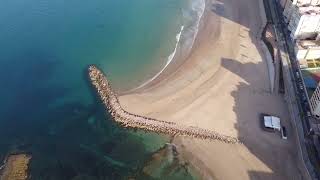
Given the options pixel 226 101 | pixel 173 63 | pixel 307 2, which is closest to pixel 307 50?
pixel 307 2

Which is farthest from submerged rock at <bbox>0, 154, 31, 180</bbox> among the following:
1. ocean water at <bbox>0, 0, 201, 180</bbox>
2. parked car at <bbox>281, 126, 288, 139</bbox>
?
parked car at <bbox>281, 126, 288, 139</bbox>

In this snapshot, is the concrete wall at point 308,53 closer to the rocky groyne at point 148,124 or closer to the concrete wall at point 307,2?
the concrete wall at point 307,2

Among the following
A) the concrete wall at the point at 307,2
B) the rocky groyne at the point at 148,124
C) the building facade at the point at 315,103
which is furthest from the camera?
the concrete wall at the point at 307,2

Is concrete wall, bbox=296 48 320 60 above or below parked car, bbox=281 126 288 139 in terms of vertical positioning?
above

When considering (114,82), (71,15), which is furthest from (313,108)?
(71,15)

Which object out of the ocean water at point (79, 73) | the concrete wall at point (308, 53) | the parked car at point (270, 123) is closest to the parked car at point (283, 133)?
the parked car at point (270, 123)

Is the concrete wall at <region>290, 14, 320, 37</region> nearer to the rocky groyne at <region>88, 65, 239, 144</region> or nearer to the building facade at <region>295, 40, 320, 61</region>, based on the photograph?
the building facade at <region>295, 40, 320, 61</region>

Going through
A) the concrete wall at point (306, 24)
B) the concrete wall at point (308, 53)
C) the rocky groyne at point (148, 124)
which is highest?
the concrete wall at point (306, 24)
